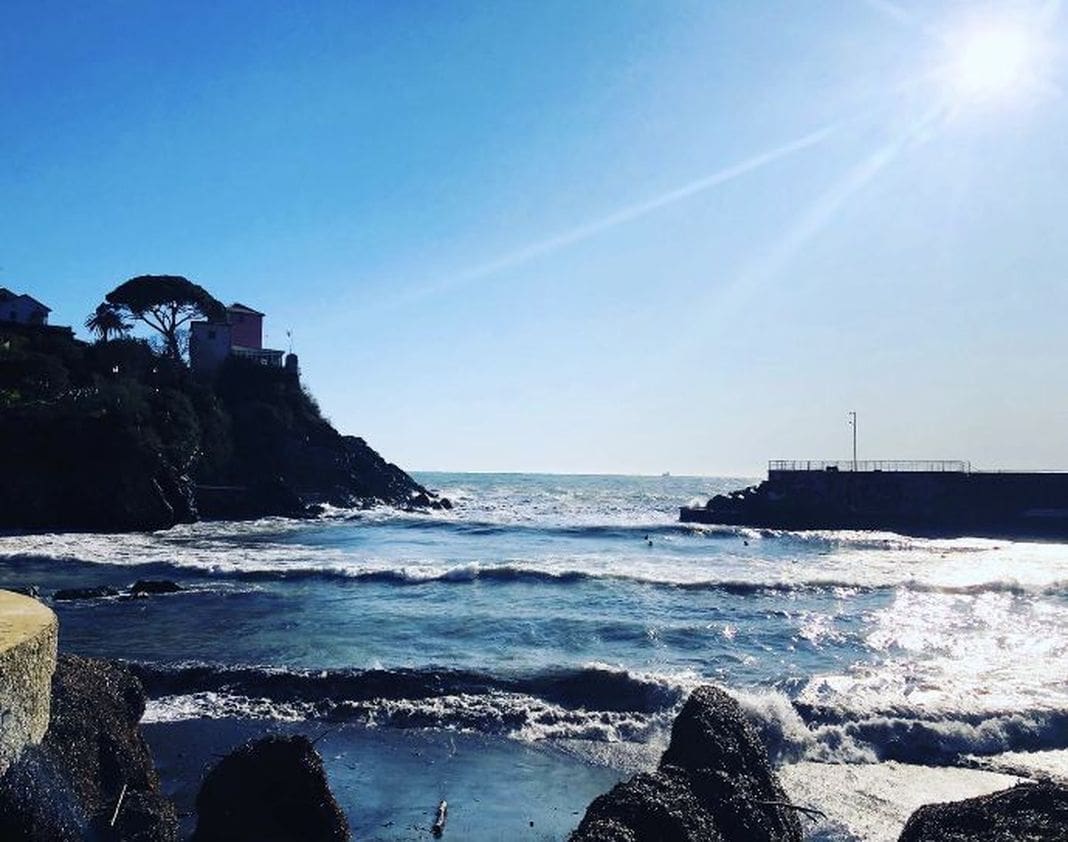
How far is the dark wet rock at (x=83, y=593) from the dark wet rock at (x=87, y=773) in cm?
1454

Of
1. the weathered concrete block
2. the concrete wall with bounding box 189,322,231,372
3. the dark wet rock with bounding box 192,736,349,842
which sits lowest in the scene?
the dark wet rock with bounding box 192,736,349,842

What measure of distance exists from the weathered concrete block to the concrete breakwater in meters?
52.6

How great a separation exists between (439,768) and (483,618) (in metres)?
9.80

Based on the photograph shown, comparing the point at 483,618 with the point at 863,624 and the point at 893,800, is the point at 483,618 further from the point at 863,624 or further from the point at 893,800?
the point at 893,800

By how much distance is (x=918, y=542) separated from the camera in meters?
45.5

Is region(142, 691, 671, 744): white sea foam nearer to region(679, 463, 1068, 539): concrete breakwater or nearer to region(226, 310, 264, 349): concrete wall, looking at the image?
region(679, 463, 1068, 539): concrete breakwater

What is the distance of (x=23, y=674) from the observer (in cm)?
488

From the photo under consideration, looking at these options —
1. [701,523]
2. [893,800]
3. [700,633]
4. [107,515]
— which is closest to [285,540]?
[107,515]

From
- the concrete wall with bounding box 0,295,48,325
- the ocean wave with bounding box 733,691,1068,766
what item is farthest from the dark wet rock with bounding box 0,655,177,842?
the concrete wall with bounding box 0,295,48,325

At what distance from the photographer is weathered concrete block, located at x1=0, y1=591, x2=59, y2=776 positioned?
470cm

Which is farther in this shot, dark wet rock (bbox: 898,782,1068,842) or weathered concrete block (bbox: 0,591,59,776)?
dark wet rock (bbox: 898,782,1068,842)

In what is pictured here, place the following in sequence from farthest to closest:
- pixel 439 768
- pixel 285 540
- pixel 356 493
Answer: pixel 356 493 → pixel 285 540 → pixel 439 768

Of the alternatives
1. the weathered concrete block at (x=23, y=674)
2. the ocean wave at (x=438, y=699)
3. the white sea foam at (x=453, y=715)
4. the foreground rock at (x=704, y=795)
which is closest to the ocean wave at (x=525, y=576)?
the ocean wave at (x=438, y=699)

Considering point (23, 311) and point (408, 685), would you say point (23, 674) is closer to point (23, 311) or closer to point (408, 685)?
point (408, 685)
